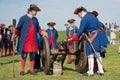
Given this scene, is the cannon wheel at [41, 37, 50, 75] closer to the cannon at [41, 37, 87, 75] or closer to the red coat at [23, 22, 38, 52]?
the cannon at [41, 37, 87, 75]

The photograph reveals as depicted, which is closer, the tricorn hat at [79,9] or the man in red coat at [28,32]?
the tricorn hat at [79,9]

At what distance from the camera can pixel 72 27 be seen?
1658cm

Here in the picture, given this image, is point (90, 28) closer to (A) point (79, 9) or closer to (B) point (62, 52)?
(A) point (79, 9)

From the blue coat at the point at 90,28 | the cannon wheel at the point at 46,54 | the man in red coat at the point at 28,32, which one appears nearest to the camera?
the blue coat at the point at 90,28

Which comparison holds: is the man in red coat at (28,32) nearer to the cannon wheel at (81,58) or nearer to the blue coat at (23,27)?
the blue coat at (23,27)

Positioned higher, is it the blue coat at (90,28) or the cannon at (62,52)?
the blue coat at (90,28)

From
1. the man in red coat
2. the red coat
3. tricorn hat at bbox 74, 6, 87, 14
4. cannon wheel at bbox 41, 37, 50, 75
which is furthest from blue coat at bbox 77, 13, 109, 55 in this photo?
the red coat

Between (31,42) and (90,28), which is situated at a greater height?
(90,28)

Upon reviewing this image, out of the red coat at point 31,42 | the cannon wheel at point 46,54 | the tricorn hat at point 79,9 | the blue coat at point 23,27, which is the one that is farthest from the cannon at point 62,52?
the tricorn hat at point 79,9

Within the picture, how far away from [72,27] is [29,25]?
5.35 metres

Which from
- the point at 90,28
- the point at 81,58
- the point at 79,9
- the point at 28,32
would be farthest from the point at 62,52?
the point at 79,9

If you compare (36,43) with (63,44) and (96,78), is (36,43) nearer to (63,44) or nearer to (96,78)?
(63,44)

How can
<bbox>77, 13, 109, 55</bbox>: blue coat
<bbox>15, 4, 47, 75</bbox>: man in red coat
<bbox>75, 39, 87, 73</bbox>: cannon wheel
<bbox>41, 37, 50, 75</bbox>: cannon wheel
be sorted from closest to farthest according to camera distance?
<bbox>77, 13, 109, 55</bbox>: blue coat
<bbox>41, 37, 50, 75</bbox>: cannon wheel
<bbox>75, 39, 87, 73</bbox>: cannon wheel
<bbox>15, 4, 47, 75</bbox>: man in red coat

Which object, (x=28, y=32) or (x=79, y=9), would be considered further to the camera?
(x=28, y=32)
